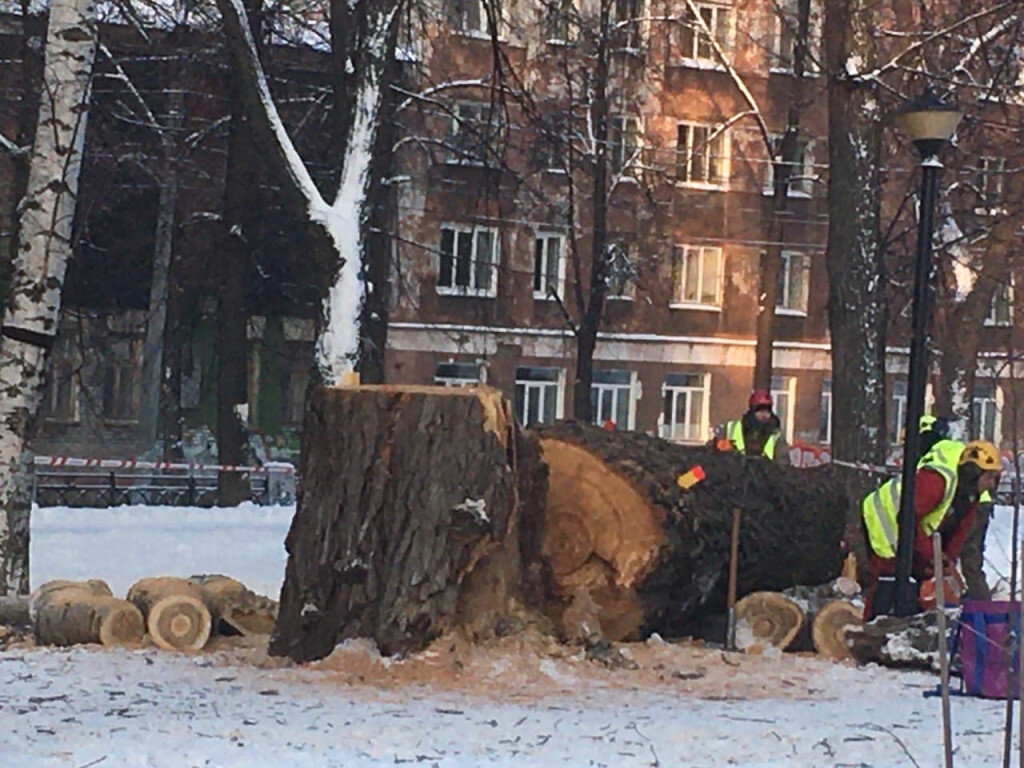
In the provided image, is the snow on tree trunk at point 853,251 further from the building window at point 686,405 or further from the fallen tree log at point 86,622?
the building window at point 686,405

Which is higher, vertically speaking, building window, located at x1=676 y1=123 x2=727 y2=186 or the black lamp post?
building window, located at x1=676 y1=123 x2=727 y2=186

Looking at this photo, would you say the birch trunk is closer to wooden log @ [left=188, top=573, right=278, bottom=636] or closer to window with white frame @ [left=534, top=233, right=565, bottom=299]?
wooden log @ [left=188, top=573, right=278, bottom=636]

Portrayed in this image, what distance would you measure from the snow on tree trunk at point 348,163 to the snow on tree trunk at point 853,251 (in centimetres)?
414

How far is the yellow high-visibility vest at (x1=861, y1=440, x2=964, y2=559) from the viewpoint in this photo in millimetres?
11656

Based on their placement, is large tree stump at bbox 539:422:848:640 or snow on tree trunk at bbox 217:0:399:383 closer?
large tree stump at bbox 539:422:848:640

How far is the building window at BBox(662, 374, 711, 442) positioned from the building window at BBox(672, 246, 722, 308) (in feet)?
5.36

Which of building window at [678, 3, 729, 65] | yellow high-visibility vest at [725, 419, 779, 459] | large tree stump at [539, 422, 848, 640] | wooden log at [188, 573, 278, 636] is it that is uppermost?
building window at [678, 3, 729, 65]

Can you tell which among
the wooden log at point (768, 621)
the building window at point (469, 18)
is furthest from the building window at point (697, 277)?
the wooden log at point (768, 621)

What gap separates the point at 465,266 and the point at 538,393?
3.20 m

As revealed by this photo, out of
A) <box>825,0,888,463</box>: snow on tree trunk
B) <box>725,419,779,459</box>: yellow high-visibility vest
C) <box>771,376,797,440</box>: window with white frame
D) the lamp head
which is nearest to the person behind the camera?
the lamp head

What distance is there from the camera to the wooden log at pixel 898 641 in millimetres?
10344

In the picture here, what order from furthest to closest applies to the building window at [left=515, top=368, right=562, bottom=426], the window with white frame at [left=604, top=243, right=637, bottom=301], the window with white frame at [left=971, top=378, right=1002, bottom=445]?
the window with white frame at [left=971, top=378, right=1002, bottom=445], the building window at [left=515, top=368, right=562, bottom=426], the window with white frame at [left=604, top=243, right=637, bottom=301]

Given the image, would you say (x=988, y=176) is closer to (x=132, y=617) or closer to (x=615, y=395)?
(x=132, y=617)

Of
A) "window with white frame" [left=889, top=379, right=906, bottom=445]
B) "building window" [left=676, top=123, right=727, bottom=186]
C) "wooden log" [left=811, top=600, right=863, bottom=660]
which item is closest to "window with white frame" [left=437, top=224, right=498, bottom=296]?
"building window" [left=676, top=123, right=727, bottom=186]
